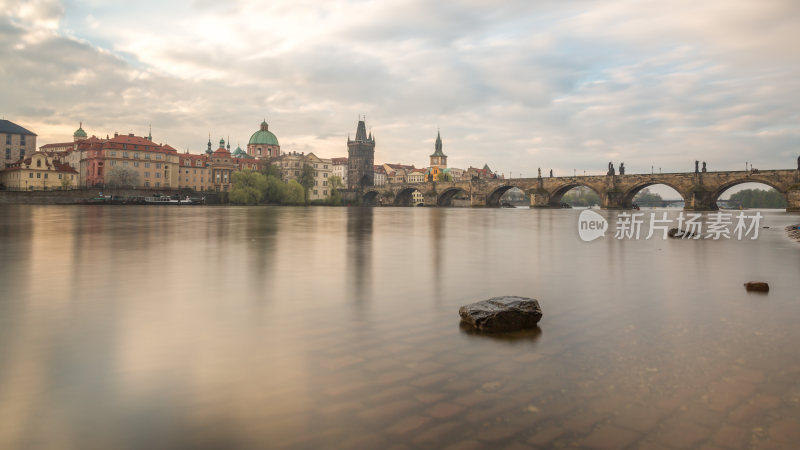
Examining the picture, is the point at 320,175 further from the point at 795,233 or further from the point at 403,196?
the point at 795,233

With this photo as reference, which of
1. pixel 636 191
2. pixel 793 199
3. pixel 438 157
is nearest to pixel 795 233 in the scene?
pixel 793 199

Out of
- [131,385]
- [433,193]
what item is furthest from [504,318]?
[433,193]

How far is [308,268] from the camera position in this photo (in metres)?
10.1

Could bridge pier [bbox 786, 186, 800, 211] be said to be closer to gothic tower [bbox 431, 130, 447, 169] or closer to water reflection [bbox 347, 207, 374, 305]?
water reflection [bbox 347, 207, 374, 305]

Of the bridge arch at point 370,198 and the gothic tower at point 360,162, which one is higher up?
the gothic tower at point 360,162

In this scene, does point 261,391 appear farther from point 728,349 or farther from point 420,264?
point 420,264

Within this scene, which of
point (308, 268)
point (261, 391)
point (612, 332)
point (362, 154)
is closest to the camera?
point (261, 391)

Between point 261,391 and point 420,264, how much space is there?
7.88m

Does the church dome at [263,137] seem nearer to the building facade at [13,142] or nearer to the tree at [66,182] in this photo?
the building facade at [13,142]

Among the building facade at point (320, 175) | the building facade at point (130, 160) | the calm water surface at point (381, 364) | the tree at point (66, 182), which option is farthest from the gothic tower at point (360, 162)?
the calm water surface at point (381, 364)

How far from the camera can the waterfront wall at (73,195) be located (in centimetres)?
6181

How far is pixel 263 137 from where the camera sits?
447ft

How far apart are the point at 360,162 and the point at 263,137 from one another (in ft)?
95.7

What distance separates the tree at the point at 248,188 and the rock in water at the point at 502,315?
2922 inches
